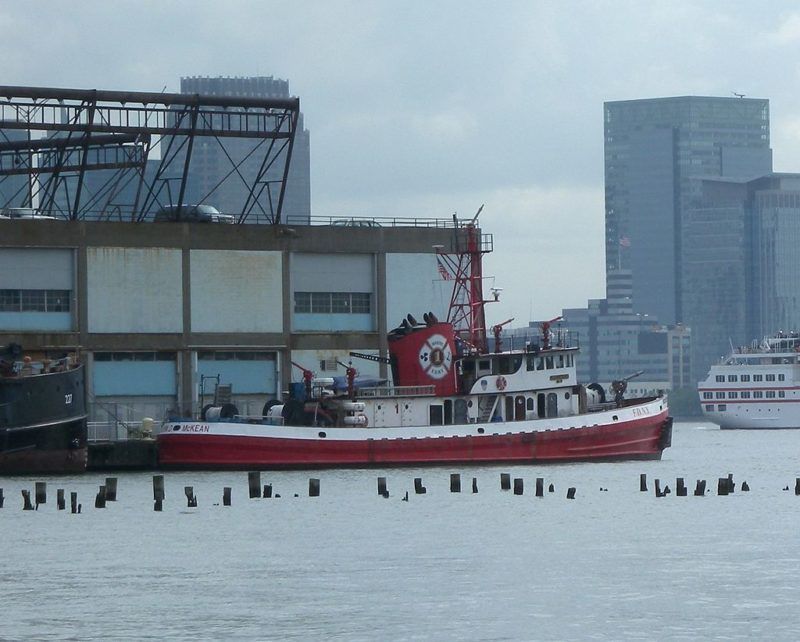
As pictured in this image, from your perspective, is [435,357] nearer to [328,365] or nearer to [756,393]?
[328,365]

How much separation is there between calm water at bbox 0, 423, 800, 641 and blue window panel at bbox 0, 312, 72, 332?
13241 mm

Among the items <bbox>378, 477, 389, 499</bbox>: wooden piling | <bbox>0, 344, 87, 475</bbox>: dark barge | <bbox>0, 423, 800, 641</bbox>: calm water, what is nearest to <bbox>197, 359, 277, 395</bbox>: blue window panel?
<bbox>0, 344, 87, 475</bbox>: dark barge

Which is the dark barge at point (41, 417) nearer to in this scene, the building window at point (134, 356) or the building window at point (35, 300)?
the building window at point (35, 300)

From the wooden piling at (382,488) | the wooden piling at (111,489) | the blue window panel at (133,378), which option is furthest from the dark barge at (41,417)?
the wooden piling at (382,488)

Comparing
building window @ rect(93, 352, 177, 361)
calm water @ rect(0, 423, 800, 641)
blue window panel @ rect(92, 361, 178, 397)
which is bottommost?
calm water @ rect(0, 423, 800, 641)

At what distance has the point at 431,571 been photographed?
154 ft

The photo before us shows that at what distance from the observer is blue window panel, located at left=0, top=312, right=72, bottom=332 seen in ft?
282

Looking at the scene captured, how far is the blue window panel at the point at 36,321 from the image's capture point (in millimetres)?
85938

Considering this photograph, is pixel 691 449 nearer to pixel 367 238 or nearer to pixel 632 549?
pixel 367 238

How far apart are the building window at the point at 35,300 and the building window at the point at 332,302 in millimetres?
10533

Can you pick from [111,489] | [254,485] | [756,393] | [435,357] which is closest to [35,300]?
[435,357]

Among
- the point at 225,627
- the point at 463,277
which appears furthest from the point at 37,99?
the point at 225,627

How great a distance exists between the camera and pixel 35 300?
86625mm

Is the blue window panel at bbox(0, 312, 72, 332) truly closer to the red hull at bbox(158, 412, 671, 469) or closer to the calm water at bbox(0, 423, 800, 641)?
the red hull at bbox(158, 412, 671, 469)
